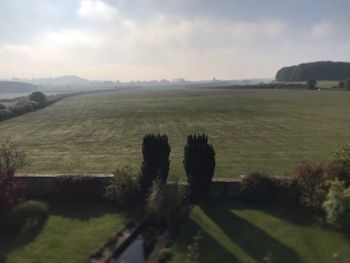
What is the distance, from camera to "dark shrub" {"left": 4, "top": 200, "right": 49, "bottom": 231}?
14328 mm

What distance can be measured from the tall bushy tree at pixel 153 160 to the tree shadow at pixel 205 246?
318cm

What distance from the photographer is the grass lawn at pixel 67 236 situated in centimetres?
1218

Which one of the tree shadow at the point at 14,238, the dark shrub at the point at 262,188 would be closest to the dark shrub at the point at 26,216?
the tree shadow at the point at 14,238

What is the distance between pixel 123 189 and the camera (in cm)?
1688

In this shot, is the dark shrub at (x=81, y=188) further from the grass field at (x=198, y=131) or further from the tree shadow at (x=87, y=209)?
the grass field at (x=198, y=131)

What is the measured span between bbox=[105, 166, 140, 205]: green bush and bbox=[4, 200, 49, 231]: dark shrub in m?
2.70

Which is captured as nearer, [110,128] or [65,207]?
[65,207]

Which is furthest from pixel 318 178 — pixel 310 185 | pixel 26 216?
pixel 26 216

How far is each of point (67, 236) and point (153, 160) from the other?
504 cm

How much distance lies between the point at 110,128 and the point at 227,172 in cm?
2661

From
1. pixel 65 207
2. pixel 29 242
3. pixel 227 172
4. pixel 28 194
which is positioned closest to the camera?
pixel 29 242

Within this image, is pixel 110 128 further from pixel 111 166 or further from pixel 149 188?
pixel 149 188

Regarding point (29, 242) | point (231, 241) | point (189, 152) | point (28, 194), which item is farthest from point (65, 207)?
point (231, 241)

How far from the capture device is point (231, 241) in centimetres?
1310
